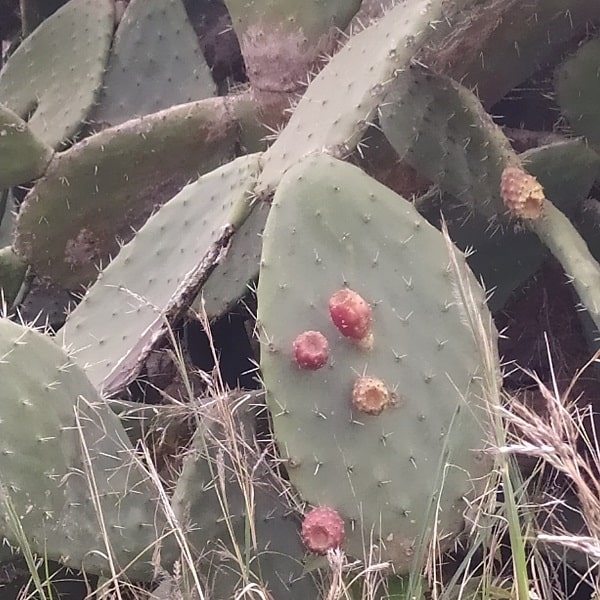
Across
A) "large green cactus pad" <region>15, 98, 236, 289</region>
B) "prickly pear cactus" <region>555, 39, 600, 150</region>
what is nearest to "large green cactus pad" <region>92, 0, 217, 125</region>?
"large green cactus pad" <region>15, 98, 236, 289</region>

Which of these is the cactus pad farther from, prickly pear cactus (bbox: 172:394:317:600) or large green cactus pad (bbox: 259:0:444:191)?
prickly pear cactus (bbox: 172:394:317:600)

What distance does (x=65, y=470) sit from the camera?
917mm

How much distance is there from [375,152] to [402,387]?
558 millimetres

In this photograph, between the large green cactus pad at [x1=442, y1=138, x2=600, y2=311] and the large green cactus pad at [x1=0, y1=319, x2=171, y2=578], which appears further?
the large green cactus pad at [x1=442, y1=138, x2=600, y2=311]

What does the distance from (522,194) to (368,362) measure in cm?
36

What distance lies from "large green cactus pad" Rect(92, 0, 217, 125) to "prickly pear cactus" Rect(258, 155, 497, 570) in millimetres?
870

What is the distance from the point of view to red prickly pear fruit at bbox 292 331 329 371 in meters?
0.92

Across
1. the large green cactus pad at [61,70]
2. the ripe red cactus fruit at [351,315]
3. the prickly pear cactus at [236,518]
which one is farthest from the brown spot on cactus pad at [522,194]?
the large green cactus pad at [61,70]

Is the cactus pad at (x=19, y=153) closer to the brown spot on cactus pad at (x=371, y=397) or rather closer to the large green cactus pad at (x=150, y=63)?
the large green cactus pad at (x=150, y=63)

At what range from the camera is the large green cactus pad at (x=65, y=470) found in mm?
876

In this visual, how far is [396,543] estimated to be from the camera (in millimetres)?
902

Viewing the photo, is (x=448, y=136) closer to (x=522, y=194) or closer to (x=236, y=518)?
(x=522, y=194)

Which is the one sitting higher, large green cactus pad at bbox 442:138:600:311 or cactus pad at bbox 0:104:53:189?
cactus pad at bbox 0:104:53:189

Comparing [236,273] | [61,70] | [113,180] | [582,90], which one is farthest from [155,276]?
[61,70]
